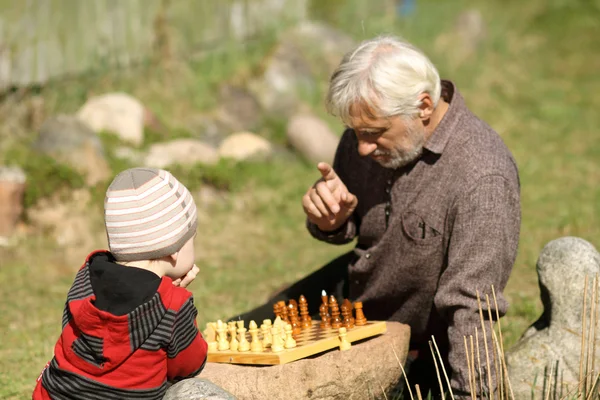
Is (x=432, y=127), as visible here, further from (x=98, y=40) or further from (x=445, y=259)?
(x=98, y=40)

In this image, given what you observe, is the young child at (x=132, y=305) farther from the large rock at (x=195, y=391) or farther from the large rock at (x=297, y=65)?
the large rock at (x=297, y=65)

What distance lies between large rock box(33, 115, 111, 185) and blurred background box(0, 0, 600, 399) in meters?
0.02

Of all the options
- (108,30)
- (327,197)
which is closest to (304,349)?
(327,197)

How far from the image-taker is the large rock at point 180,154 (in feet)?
28.0

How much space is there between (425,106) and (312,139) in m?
5.37

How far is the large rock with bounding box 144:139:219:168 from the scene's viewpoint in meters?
8.54

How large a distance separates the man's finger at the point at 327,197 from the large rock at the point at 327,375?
74cm

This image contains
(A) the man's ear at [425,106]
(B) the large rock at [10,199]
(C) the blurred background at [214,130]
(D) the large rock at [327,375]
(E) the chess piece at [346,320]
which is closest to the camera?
(D) the large rock at [327,375]

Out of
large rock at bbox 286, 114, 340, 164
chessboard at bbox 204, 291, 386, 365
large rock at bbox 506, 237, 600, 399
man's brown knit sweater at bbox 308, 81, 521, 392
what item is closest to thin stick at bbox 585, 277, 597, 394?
large rock at bbox 506, 237, 600, 399

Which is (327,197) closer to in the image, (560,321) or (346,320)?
(346,320)

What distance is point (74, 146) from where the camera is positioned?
26.3ft

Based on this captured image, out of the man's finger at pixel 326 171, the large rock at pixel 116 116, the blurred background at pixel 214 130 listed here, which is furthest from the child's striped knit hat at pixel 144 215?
the large rock at pixel 116 116

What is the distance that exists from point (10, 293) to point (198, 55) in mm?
5230

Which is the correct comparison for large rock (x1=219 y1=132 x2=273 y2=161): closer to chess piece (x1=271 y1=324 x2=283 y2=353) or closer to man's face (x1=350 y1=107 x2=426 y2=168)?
man's face (x1=350 y1=107 x2=426 y2=168)
